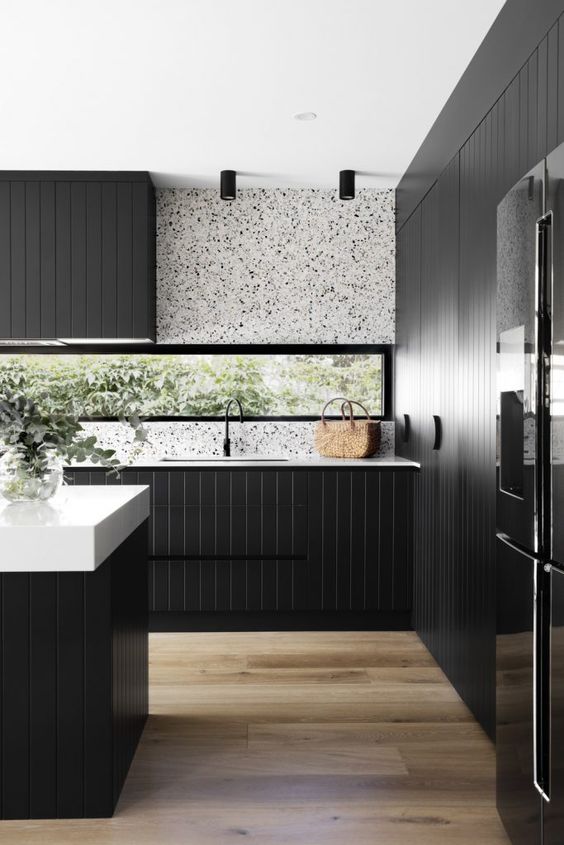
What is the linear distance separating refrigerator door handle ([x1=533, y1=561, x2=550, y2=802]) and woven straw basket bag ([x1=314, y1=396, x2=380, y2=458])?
254 cm

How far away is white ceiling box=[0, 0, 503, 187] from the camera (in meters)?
2.57

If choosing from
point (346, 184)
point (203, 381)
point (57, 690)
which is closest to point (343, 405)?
point (203, 381)

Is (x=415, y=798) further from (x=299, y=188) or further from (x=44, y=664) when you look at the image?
Result: (x=299, y=188)

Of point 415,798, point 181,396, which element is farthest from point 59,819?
point 181,396

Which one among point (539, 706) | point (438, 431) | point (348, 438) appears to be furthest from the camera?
A: point (348, 438)

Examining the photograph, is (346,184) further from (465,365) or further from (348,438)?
(465,365)

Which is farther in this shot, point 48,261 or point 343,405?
point 343,405

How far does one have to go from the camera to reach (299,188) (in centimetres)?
448

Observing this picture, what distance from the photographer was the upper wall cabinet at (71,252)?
13.5ft

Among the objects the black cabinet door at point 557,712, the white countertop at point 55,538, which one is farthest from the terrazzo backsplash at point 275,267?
the black cabinet door at point 557,712

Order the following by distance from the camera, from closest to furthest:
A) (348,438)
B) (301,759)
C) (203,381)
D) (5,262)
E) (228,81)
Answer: (301,759)
(228,81)
(5,262)
(348,438)
(203,381)

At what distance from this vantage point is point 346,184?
13.6 feet

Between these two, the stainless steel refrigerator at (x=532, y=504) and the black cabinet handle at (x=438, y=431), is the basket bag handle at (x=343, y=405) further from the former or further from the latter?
the stainless steel refrigerator at (x=532, y=504)

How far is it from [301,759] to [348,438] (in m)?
2.06
